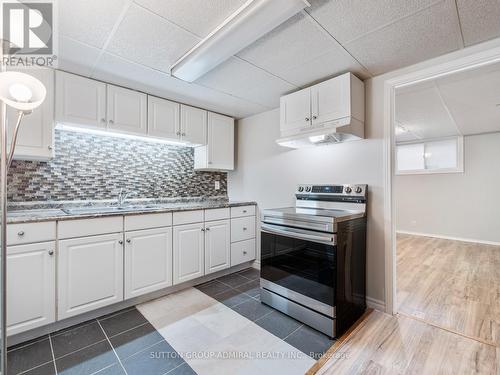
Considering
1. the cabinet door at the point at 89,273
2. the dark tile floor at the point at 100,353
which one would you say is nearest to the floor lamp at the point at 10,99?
the dark tile floor at the point at 100,353

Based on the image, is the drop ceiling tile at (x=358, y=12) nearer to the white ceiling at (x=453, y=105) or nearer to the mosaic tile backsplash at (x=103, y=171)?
the white ceiling at (x=453, y=105)

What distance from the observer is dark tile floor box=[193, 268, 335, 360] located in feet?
5.56

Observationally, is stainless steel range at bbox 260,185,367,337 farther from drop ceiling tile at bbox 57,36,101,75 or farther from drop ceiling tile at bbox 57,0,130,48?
drop ceiling tile at bbox 57,36,101,75

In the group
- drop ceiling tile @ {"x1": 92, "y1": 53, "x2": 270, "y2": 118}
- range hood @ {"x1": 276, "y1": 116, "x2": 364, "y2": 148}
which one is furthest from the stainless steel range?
drop ceiling tile @ {"x1": 92, "y1": 53, "x2": 270, "y2": 118}

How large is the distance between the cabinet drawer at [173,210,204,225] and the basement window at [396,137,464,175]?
5345mm

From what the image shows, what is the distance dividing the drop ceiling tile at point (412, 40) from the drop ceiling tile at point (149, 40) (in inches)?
48.4

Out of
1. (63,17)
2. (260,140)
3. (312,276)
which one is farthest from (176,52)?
(312,276)

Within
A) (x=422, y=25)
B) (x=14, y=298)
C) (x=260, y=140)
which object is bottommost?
(x=14, y=298)

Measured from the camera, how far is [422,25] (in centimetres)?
149

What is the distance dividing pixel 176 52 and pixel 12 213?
6.01 feet

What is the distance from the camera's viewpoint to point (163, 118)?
2639mm

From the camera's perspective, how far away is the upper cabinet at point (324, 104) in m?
2.04

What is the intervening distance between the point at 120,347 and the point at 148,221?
982 mm

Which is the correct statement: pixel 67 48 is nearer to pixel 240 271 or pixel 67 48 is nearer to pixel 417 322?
pixel 240 271
